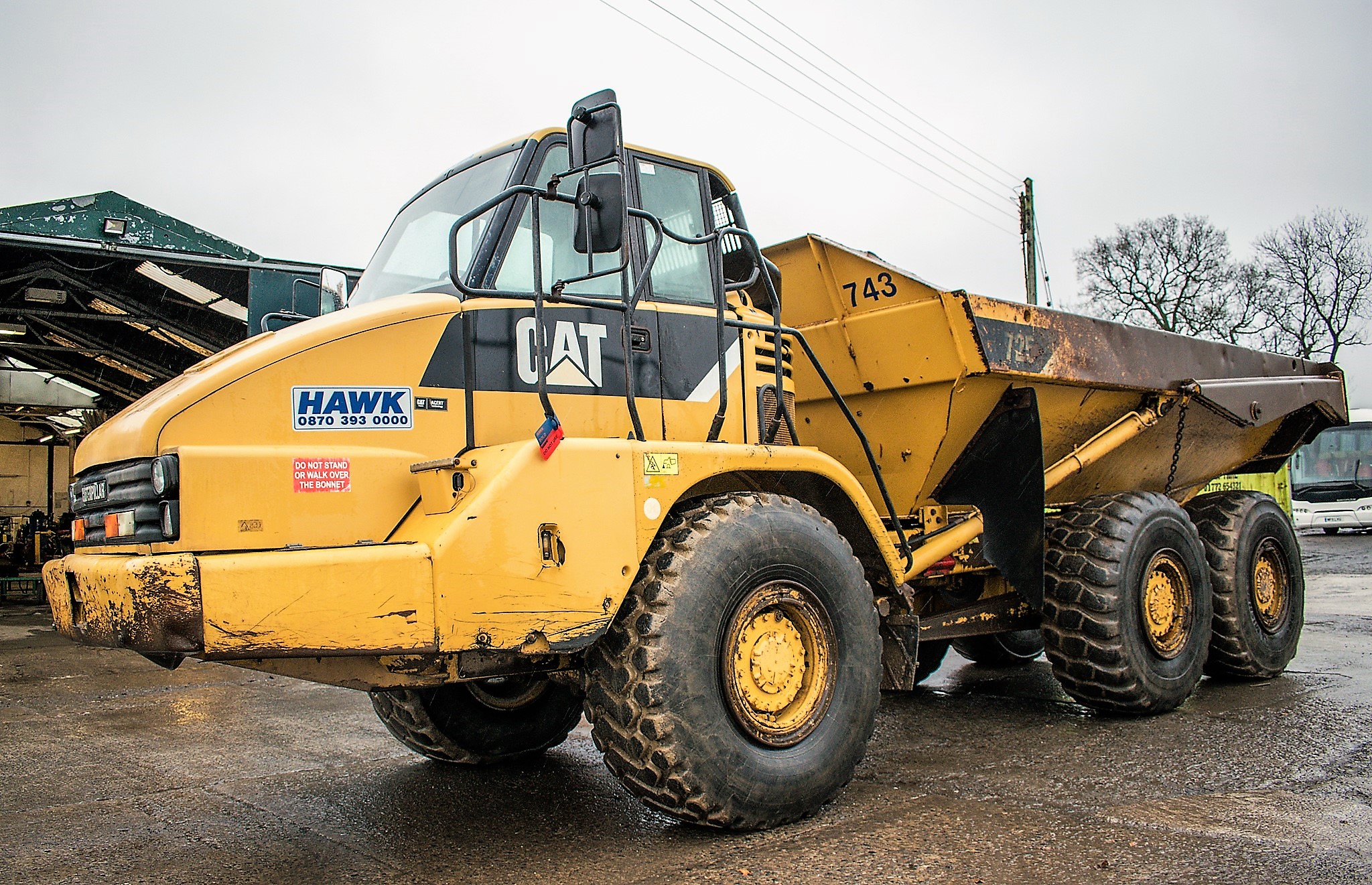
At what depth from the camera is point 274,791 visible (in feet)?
16.5

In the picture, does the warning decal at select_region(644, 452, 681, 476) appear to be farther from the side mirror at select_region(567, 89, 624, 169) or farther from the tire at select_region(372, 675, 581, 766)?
the tire at select_region(372, 675, 581, 766)

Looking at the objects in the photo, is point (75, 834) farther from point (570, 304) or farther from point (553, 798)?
point (570, 304)

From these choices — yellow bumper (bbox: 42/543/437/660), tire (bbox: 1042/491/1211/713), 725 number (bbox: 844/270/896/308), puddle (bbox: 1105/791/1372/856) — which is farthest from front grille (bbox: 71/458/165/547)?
tire (bbox: 1042/491/1211/713)

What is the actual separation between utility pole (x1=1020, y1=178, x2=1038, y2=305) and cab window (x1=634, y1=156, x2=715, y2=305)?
2105cm

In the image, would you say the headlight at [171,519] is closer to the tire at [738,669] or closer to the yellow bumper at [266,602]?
the yellow bumper at [266,602]

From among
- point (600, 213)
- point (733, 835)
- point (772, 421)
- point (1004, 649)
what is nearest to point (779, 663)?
point (733, 835)

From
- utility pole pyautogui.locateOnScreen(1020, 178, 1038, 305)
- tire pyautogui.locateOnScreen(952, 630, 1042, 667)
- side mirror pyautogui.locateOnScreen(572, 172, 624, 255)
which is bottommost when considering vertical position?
tire pyautogui.locateOnScreen(952, 630, 1042, 667)

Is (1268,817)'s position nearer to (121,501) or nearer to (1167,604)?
(1167,604)

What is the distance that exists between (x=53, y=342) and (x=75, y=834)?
12.6m

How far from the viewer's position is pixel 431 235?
4.78 meters

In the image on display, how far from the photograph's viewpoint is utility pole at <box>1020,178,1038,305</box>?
24.7 meters

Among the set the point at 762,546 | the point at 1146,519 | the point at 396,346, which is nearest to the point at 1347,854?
the point at 762,546

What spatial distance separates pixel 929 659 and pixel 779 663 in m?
4.17

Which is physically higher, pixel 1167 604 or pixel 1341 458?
pixel 1341 458
